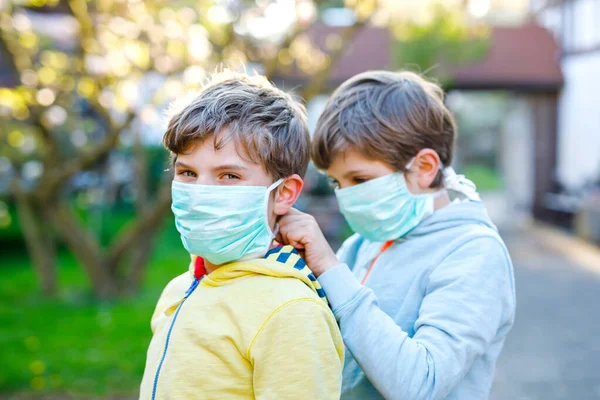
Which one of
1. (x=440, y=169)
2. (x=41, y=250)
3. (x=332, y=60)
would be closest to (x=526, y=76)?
(x=332, y=60)

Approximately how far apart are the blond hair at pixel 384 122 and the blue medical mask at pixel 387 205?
0.07m

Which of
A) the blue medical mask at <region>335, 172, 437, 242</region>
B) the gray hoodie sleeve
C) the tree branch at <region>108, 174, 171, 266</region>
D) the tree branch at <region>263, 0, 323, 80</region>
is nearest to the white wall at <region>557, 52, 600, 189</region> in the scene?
the tree branch at <region>263, 0, 323, 80</region>

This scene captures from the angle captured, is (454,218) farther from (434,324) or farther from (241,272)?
(241,272)

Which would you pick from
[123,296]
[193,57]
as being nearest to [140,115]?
[193,57]

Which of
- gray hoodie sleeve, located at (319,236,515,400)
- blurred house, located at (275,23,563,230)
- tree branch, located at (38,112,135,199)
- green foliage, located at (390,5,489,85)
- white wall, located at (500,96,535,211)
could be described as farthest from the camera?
white wall, located at (500,96,535,211)

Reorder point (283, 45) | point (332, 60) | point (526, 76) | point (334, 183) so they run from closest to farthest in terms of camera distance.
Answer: point (334, 183)
point (283, 45)
point (332, 60)
point (526, 76)

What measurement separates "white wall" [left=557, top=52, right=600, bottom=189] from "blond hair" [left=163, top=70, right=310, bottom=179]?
12.9m

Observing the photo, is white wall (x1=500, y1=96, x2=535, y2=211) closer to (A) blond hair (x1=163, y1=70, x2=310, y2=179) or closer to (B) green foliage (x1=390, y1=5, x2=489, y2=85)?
(B) green foliage (x1=390, y1=5, x2=489, y2=85)

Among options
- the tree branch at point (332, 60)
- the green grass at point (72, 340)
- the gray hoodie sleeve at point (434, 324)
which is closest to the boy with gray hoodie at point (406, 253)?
the gray hoodie sleeve at point (434, 324)

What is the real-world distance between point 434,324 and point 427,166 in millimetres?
565

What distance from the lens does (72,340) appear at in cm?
629

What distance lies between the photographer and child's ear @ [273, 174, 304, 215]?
1820 mm

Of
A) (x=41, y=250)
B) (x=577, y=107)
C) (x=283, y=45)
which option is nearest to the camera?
(x=283, y=45)

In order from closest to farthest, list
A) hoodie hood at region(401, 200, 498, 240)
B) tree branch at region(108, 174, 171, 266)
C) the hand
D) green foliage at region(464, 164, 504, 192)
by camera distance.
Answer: the hand → hoodie hood at region(401, 200, 498, 240) → tree branch at region(108, 174, 171, 266) → green foliage at region(464, 164, 504, 192)
